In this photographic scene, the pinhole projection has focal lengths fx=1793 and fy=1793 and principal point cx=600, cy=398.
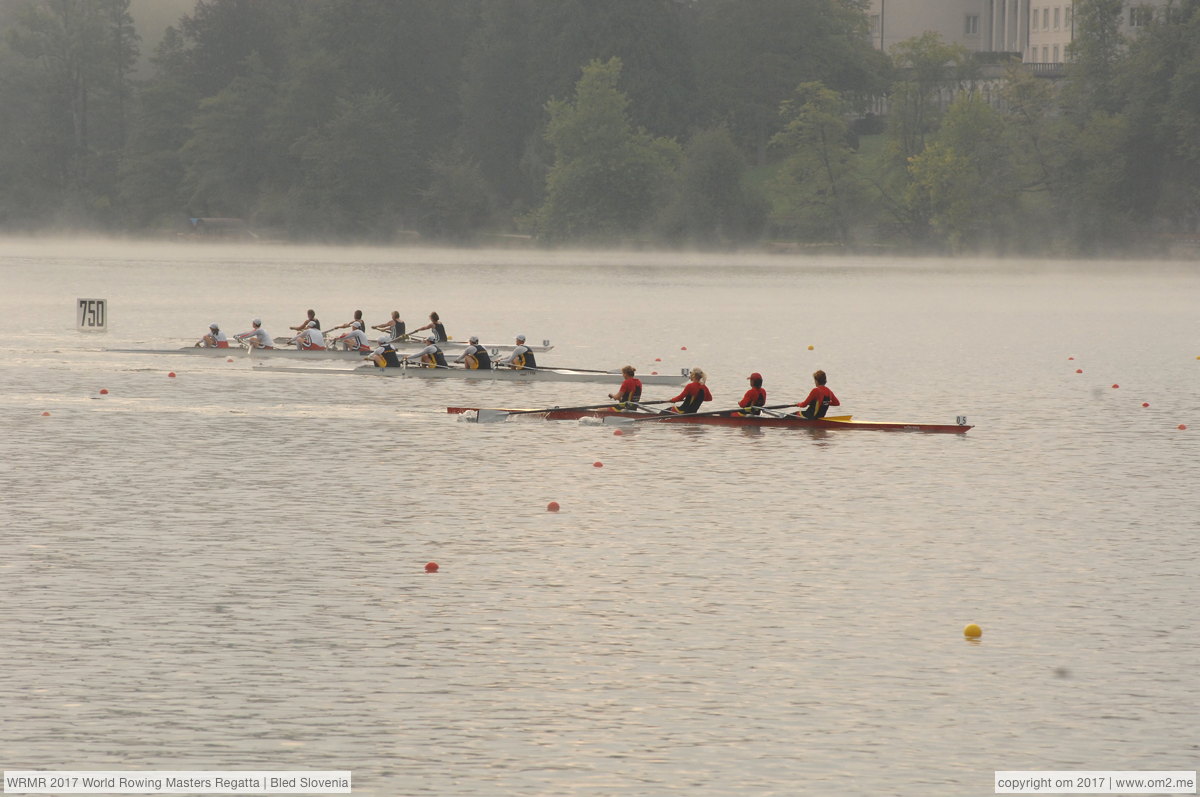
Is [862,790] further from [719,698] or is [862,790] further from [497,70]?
[497,70]

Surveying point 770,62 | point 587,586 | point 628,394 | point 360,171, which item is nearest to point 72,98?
point 360,171

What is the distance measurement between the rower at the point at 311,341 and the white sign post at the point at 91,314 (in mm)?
11700

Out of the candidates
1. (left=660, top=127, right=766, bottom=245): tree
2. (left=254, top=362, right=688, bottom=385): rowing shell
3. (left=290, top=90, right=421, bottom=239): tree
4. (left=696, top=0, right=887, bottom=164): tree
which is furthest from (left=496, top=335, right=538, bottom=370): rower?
(left=696, top=0, right=887, bottom=164): tree

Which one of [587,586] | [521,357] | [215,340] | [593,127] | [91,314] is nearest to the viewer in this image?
[587,586]

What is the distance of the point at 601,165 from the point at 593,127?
3.43 metres

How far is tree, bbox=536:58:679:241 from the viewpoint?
519 ft

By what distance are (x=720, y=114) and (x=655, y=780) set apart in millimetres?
167753

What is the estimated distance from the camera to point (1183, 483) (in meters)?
30.2

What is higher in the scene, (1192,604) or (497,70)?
(497,70)

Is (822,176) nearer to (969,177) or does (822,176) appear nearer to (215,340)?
(969,177)

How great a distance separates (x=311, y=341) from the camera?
51.4 metres

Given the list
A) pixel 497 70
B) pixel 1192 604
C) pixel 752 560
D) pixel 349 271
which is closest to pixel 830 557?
pixel 752 560

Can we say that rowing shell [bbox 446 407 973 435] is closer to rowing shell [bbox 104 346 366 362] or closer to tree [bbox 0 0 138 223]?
rowing shell [bbox 104 346 366 362]

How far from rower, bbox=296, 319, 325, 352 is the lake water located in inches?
99.6
